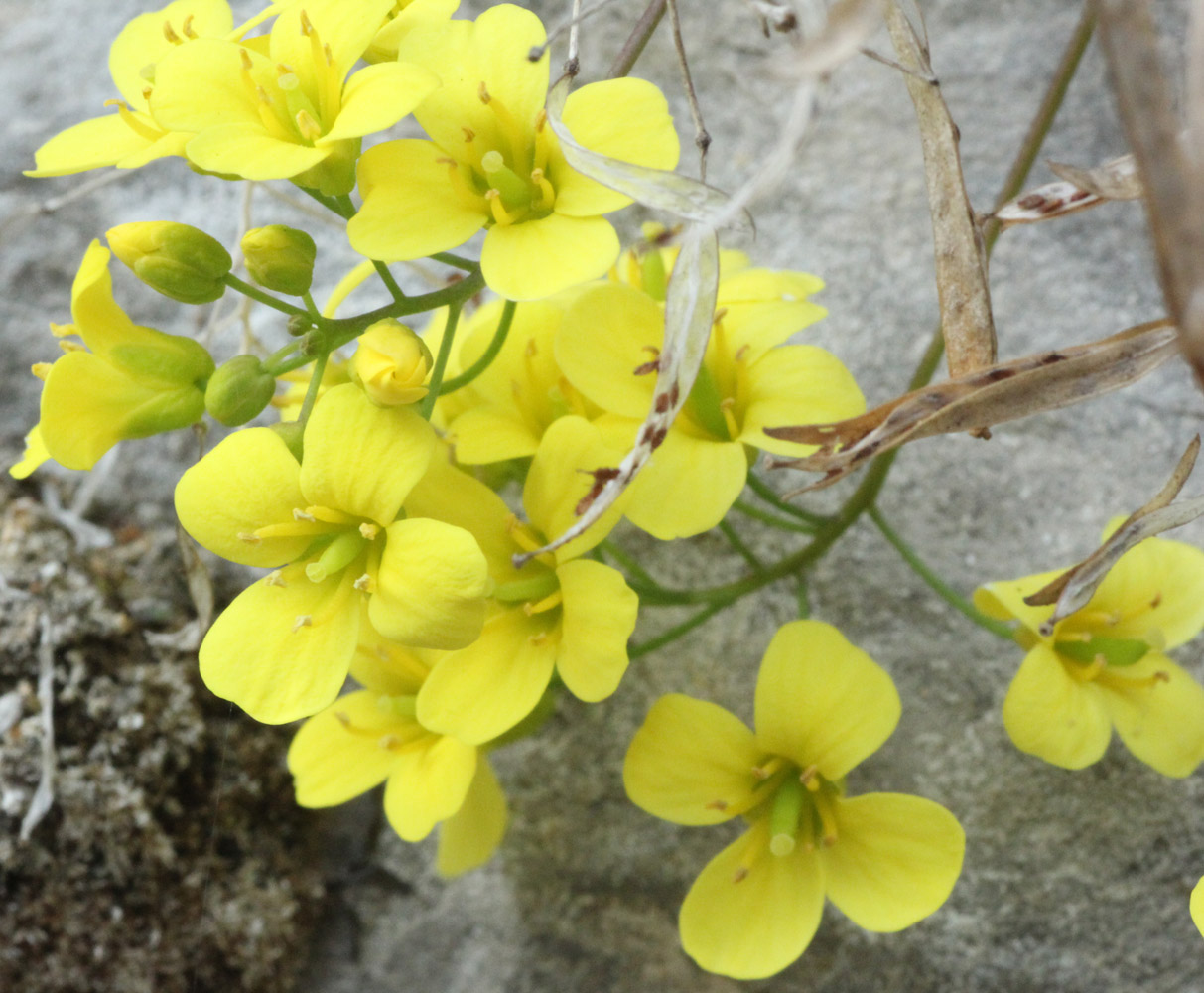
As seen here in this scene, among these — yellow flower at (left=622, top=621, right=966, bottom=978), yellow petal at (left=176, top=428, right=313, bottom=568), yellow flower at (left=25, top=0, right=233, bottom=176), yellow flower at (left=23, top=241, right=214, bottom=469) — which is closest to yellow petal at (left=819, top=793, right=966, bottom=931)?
yellow flower at (left=622, top=621, right=966, bottom=978)

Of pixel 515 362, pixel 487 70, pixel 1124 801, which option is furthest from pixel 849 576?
pixel 487 70

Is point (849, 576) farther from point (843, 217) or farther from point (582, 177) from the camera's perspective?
point (582, 177)

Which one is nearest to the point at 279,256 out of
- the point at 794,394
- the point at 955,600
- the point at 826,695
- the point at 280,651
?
the point at 280,651

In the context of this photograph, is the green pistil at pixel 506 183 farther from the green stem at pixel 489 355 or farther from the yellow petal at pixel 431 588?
the yellow petal at pixel 431 588

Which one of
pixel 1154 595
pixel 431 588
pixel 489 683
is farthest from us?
pixel 1154 595

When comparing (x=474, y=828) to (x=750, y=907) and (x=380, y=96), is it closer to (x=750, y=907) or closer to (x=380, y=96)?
(x=750, y=907)

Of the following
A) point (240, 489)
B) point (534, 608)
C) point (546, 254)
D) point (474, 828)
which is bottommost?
point (474, 828)

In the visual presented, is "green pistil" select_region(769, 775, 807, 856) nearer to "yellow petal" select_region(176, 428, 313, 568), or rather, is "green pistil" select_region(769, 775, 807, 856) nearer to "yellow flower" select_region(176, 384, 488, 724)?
"yellow flower" select_region(176, 384, 488, 724)
